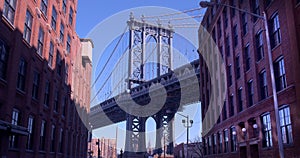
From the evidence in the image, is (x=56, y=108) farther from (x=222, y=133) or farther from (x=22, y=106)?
(x=222, y=133)

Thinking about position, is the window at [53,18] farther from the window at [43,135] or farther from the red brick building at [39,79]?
the window at [43,135]

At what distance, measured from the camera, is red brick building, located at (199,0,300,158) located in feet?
64.4

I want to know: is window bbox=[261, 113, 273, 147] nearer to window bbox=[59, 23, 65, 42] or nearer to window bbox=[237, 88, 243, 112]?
window bbox=[237, 88, 243, 112]

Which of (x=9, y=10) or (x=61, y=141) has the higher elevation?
(x=9, y=10)

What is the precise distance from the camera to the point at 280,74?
71.5 ft

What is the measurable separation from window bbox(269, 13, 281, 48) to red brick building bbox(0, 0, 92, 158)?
15.9m

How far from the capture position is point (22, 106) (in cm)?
2064

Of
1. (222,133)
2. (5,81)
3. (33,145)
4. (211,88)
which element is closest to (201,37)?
(211,88)

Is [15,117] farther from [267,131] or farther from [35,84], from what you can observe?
[267,131]

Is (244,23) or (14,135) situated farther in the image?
(244,23)

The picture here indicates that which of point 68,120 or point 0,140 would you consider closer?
point 0,140

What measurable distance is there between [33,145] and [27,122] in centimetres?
264

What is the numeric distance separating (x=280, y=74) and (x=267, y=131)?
14.9 ft

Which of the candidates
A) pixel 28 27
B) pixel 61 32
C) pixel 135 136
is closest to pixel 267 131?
pixel 28 27
